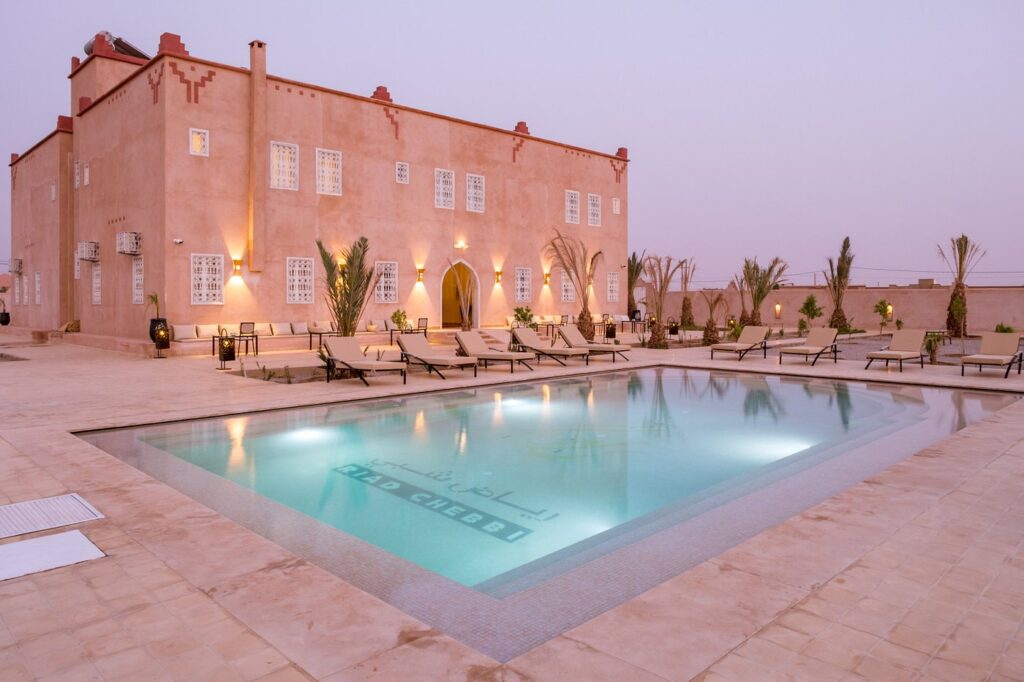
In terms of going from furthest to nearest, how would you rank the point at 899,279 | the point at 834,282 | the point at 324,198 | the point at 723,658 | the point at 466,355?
the point at 899,279, the point at 834,282, the point at 324,198, the point at 466,355, the point at 723,658

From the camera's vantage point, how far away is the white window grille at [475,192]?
20.0 meters

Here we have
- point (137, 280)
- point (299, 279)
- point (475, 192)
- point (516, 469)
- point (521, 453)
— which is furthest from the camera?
point (475, 192)

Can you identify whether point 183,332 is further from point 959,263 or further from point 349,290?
point 959,263

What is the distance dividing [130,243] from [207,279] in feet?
7.07

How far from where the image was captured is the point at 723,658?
2.20m

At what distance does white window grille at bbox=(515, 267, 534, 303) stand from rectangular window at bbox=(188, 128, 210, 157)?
367 inches

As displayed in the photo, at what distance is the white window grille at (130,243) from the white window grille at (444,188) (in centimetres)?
744

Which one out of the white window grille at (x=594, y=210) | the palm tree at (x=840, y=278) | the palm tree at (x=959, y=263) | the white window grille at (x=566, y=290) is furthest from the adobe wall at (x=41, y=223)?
the palm tree at (x=959, y=263)

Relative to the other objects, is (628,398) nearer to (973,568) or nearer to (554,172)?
(973,568)

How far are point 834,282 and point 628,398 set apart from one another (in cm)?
1487

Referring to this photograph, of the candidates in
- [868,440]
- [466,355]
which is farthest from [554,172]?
[868,440]

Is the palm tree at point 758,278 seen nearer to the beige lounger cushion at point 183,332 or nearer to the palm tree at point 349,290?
the palm tree at point 349,290

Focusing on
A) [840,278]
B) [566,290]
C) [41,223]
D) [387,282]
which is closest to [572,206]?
[566,290]

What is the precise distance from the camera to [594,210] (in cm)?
2350
